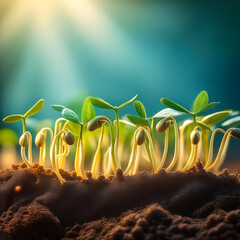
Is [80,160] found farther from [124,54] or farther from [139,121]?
[124,54]

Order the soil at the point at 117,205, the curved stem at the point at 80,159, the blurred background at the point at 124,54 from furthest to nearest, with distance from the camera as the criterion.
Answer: the blurred background at the point at 124,54, the curved stem at the point at 80,159, the soil at the point at 117,205

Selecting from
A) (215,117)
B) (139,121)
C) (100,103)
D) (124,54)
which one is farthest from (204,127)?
(124,54)

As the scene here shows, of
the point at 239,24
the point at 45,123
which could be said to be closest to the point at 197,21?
the point at 239,24

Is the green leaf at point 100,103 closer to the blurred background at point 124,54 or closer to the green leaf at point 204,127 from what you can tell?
the green leaf at point 204,127

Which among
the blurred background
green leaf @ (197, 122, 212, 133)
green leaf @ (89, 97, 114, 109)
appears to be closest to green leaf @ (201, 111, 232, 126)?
green leaf @ (197, 122, 212, 133)

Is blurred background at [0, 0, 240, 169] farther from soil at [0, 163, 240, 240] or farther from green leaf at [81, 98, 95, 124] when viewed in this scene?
soil at [0, 163, 240, 240]

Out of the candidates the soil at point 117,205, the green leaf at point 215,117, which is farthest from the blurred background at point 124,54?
the soil at point 117,205
